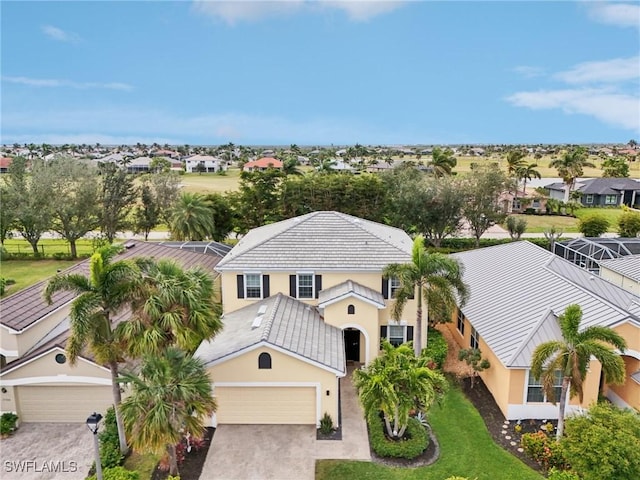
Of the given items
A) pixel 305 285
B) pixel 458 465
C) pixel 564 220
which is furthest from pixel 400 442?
pixel 564 220

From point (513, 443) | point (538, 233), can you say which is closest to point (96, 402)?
point (513, 443)

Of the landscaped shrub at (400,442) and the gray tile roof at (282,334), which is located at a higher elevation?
the gray tile roof at (282,334)

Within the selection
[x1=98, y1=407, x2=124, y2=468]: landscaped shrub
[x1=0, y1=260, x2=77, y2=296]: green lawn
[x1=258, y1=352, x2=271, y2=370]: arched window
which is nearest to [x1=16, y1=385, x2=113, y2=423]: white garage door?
[x1=98, y1=407, x2=124, y2=468]: landscaped shrub

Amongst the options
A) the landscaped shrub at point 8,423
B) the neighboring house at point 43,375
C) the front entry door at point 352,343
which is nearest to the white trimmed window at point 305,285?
the front entry door at point 352,343

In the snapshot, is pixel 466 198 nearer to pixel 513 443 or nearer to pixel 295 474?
pixel 513 443

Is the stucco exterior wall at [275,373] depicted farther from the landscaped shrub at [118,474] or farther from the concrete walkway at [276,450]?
the landscaped shrub at [118,474]

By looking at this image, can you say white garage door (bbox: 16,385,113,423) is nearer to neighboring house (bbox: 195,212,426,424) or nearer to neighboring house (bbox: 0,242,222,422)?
neighboring house (bbox: 0,242,222,422)

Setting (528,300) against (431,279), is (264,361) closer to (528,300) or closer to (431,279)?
(431,279)
